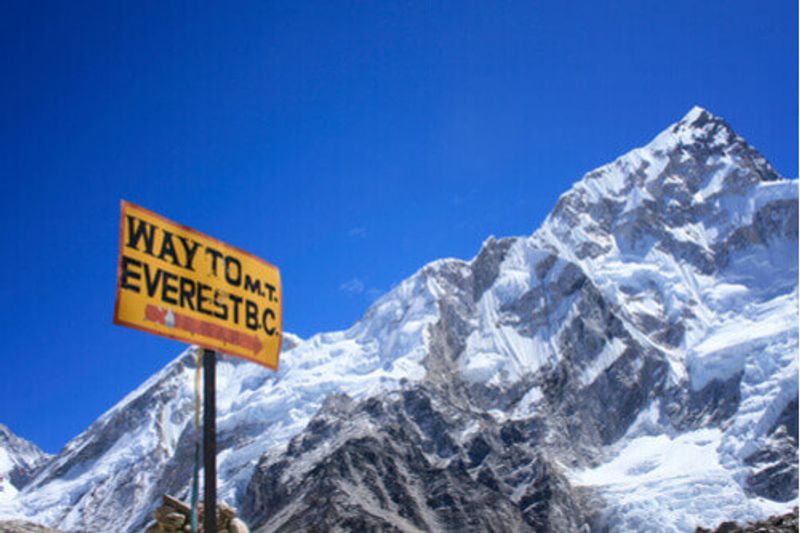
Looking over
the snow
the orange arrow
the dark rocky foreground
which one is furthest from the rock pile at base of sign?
the snow

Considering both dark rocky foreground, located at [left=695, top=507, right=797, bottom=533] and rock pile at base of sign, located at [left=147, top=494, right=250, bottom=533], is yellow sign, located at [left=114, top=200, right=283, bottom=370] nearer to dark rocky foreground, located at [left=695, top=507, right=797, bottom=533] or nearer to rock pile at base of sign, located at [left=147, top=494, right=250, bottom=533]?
rock pile at base of sign, located at [left=147, top=494, right=250, bottom=533]

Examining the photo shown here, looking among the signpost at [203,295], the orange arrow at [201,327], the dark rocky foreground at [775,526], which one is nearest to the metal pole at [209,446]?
the signpost at [203,295]

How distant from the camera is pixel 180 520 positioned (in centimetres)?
1720

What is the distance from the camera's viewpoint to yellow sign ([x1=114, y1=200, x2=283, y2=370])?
1109 cm

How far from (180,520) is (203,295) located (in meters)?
6.69

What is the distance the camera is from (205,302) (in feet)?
39.2

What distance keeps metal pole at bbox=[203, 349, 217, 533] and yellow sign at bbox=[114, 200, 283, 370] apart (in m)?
0.29

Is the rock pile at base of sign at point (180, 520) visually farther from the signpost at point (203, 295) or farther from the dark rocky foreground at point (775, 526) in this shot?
the dark rocky foreground at point (775, 526)

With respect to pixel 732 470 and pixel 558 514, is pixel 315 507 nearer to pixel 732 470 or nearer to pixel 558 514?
pixel 558 514

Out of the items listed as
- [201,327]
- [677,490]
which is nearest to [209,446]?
[201,327]

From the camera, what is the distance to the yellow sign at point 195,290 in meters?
11.1

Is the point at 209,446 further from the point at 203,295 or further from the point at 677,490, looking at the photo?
the point at 677,490

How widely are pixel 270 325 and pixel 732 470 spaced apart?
179 metres

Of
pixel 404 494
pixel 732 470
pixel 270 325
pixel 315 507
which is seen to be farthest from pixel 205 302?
pixel 732 470
